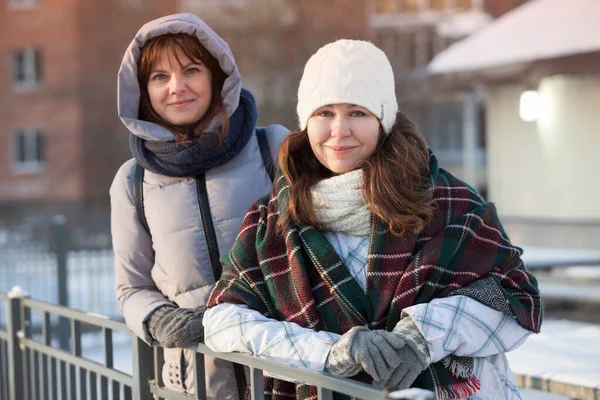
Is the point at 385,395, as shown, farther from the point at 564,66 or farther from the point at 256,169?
the point at 564,66

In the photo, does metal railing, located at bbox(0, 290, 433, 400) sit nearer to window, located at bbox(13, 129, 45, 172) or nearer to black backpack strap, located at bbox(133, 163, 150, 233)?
black backpack strap, located at bbox(133, 163, 150, 233)

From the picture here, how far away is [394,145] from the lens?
7.39 ft

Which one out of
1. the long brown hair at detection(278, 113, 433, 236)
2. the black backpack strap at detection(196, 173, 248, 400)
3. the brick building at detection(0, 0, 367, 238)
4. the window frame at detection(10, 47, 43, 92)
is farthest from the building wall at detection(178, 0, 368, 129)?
the long brown hair at detection(278, 113, 433, 236)

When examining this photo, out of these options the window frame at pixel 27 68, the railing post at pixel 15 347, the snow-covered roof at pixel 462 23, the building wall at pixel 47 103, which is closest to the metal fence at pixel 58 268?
the railing post at pixel 15 347

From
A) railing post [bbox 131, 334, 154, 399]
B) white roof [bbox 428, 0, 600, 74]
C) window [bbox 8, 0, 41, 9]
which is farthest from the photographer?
window [bbox 8, 0, 41, 9]

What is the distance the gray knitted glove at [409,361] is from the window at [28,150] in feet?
94.9

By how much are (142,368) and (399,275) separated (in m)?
1.10

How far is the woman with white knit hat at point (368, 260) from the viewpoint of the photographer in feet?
7.04

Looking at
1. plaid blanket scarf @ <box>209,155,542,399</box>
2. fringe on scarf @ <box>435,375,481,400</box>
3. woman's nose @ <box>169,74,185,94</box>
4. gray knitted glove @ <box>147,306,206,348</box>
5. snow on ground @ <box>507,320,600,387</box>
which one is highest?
woman's nose @ <box>169,74,185,94</box>

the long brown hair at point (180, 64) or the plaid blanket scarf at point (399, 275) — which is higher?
the long brown hair at point (180, 64)

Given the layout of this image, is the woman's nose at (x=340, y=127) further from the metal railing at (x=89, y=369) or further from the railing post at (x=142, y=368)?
the railing post at (x=142, y=368)

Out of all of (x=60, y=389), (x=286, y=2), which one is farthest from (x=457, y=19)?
(x=60, y=389)

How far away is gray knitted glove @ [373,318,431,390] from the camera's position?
1.98 metres

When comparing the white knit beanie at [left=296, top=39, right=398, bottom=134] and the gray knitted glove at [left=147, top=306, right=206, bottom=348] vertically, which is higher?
the white knit beanie at [left=296, top=39, right=398, bottom=134]
